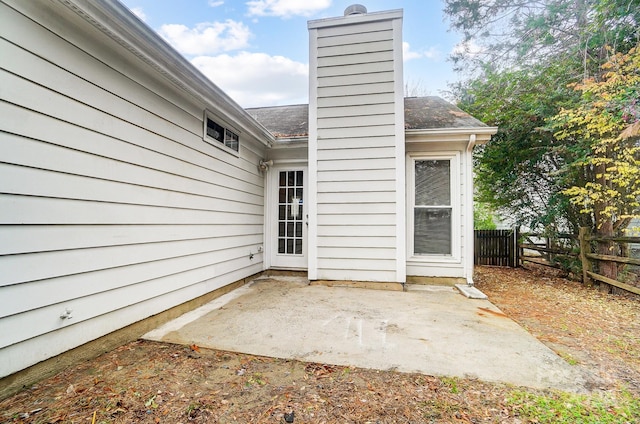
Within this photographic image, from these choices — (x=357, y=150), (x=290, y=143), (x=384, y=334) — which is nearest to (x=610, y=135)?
(x=357, y=150)

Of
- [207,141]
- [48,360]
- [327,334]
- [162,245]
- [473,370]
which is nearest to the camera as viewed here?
[48,360]

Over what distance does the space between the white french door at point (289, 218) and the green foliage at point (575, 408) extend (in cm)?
409

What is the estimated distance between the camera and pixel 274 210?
5.68 meters

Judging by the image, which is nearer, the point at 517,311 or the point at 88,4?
the point at 88,4

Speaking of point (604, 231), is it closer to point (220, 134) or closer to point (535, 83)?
point (535, 83)

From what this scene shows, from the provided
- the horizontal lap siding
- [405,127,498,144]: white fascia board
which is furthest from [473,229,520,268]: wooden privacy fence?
the horizontal lap siding

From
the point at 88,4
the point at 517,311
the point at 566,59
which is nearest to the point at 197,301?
the point at 88,4

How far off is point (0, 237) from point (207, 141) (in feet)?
8.17

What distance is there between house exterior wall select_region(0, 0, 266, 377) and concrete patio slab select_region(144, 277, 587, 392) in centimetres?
74

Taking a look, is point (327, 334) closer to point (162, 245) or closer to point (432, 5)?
point (162, 245)

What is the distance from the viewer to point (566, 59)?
531 cm

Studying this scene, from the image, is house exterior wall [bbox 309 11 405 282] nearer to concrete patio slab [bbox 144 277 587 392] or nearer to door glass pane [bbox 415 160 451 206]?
door glass pane [bbox 415 160 451 206]

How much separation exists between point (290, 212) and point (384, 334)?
338 cm

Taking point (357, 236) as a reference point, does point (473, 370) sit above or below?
below
